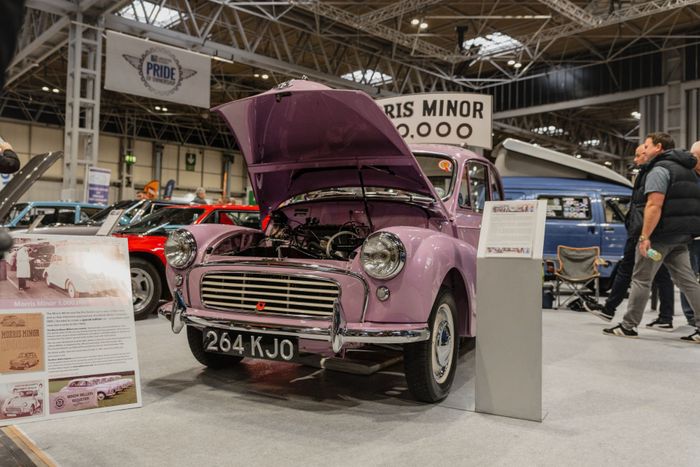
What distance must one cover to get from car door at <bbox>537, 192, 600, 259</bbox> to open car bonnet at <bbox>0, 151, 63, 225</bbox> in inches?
303

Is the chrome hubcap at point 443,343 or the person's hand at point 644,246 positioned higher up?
the person's hand at point 644,246

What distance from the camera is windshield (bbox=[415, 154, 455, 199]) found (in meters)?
4.20

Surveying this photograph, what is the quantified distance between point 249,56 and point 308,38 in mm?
2438

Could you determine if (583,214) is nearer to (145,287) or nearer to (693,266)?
(693,266)

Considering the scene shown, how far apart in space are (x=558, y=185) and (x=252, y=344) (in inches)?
290

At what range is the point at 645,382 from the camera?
3.77 m

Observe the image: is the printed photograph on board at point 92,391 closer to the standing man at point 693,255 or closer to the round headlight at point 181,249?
the round headlight at point 181,249

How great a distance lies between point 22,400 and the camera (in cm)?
Answer: 254

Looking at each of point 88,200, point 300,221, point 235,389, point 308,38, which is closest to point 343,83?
point 308,38

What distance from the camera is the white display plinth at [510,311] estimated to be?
291cm

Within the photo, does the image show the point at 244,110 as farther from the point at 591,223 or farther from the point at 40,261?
the point at 591,223

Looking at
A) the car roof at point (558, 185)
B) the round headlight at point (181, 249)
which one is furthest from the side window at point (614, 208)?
the round headlight at point (181, 249)

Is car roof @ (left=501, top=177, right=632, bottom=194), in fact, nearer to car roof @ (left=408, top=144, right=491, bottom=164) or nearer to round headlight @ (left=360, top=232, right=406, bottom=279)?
car roof @ (left=408, top=144, right=491, bottom=164)

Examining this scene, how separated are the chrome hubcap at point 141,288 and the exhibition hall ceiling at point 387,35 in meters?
8.87
